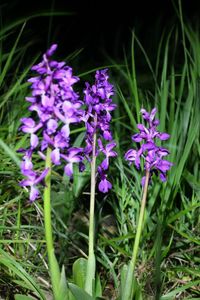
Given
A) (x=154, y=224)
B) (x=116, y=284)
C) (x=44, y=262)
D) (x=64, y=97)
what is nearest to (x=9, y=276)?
(x=44, y=262)

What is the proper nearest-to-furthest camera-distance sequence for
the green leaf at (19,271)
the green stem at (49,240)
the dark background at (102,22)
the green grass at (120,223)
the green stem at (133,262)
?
the green stem at (49,240) → the green stem at (133,262) → the green leaf at (19,271) → the green grass at (120,223) → the dark background at (102,22)

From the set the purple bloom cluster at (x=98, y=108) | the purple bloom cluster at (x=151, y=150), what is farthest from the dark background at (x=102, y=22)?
the purple bloom cluster at (x=151, y=150)

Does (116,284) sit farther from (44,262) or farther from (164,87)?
(164,87)

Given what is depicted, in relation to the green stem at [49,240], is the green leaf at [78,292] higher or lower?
lower

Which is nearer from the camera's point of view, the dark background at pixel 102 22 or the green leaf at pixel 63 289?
the green leaf at pixel 63 289

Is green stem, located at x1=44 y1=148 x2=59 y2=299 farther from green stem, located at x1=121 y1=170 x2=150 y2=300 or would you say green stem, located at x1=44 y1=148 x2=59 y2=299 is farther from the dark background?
the dark background

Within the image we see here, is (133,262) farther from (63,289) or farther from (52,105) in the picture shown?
(52,105)

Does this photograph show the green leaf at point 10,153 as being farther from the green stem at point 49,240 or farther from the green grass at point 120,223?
the green grass at point 120,223

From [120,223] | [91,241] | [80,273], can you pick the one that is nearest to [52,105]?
[91,241]

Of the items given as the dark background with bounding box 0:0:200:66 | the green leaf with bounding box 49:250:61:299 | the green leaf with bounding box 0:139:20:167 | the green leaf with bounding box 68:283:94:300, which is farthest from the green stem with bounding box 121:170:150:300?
the dark background with bounding box 0:0:200:66
